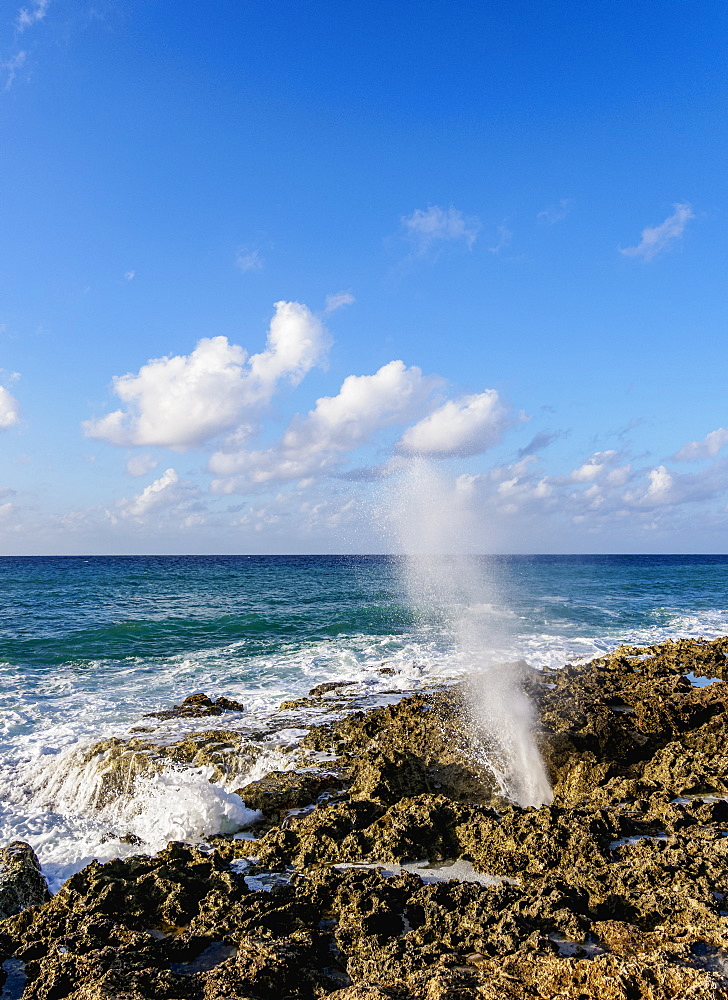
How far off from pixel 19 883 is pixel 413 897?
12.9ft

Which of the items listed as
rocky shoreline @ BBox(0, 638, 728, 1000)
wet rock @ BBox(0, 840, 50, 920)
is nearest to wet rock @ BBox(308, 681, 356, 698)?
rocky shoreline @ BBox(0, 638, 728, 1000)

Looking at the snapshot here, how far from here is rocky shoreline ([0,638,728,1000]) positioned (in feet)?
14.2

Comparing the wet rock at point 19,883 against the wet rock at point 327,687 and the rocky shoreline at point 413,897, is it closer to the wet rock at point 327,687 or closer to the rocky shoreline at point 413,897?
the rocky shoreline at point 413,897

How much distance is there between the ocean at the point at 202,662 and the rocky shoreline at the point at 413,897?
0.96 m

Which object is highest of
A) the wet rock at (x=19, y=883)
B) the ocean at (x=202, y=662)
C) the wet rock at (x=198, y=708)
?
the wet rock at (x=19, y=883)

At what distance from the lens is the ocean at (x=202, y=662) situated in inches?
333

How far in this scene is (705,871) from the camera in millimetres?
5617

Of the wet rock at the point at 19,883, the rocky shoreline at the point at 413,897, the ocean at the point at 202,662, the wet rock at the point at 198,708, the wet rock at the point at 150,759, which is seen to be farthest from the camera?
the wet rock at the point at 198,708

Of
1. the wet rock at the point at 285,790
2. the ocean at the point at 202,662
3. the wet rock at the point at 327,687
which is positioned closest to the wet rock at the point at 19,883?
the ocean at the point at 202,662

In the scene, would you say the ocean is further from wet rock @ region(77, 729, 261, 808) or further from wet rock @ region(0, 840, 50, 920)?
wet rock @ region(0, 840, 50, 920)

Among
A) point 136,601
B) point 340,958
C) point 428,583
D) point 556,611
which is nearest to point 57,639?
point 136,601

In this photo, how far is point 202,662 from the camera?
19.4 metres

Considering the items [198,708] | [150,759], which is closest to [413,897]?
[150,759]

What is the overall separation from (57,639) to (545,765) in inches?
781
